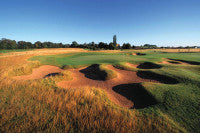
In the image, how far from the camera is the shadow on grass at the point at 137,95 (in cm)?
441

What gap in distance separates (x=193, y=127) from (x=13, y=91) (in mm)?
9501

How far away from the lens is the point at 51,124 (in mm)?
2799

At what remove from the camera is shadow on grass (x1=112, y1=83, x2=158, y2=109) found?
441 centimetres

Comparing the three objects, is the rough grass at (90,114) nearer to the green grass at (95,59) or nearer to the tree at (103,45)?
the green grass at (95,59)

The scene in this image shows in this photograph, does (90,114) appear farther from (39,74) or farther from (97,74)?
(39,74)

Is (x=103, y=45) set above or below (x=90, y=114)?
above

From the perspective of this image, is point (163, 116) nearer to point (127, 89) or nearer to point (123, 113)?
point (123, 113)

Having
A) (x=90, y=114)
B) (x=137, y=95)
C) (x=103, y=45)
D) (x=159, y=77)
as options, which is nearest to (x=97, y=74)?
(x=137, y=95)

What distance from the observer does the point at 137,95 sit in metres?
5.29

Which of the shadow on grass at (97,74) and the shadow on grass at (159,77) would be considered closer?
the shadow on grass at (159,77)

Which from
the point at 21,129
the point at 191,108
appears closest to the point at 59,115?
the point at 21,129

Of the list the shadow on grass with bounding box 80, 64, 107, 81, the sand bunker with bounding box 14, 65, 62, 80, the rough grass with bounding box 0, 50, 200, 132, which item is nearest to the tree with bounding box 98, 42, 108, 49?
the shadow on grass with bounding box 80, 64, 107, 81

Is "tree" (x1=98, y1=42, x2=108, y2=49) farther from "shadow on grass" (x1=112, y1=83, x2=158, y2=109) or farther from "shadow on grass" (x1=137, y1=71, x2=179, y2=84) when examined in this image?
"shadow on grass" (x1=112, y1=83, x2=158, y2=109)

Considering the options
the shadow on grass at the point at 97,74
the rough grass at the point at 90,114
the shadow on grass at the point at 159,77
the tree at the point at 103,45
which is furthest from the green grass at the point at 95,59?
the tree at the point at 103,45
